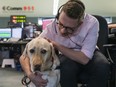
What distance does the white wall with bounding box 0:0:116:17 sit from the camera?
8.96 meters

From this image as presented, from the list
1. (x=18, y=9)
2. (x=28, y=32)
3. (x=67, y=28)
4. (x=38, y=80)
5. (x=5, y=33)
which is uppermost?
(x=67, y=28)

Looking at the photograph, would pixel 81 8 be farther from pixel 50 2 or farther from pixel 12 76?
pixel 50 2

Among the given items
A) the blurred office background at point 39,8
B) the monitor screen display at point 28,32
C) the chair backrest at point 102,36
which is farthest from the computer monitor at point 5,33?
the chair backrest at point 102,36

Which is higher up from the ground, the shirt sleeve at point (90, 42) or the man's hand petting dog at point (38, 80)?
the shirt sleeve at point (90, 42)

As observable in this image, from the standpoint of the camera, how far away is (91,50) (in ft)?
5.55

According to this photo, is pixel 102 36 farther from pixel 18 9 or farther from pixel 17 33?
pixel 18 9

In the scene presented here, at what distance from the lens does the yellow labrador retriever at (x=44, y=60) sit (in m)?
1.55

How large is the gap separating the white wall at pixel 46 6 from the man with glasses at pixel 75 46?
7.32 m

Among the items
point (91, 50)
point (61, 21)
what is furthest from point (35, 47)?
point (91, 50)

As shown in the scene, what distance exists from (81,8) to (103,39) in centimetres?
63

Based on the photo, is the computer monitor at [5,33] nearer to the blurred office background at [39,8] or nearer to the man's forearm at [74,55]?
the blurred office background at [39,8]

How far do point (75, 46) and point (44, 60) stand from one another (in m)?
0.28

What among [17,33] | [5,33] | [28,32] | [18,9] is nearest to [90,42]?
[28,32]

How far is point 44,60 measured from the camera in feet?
5.25
